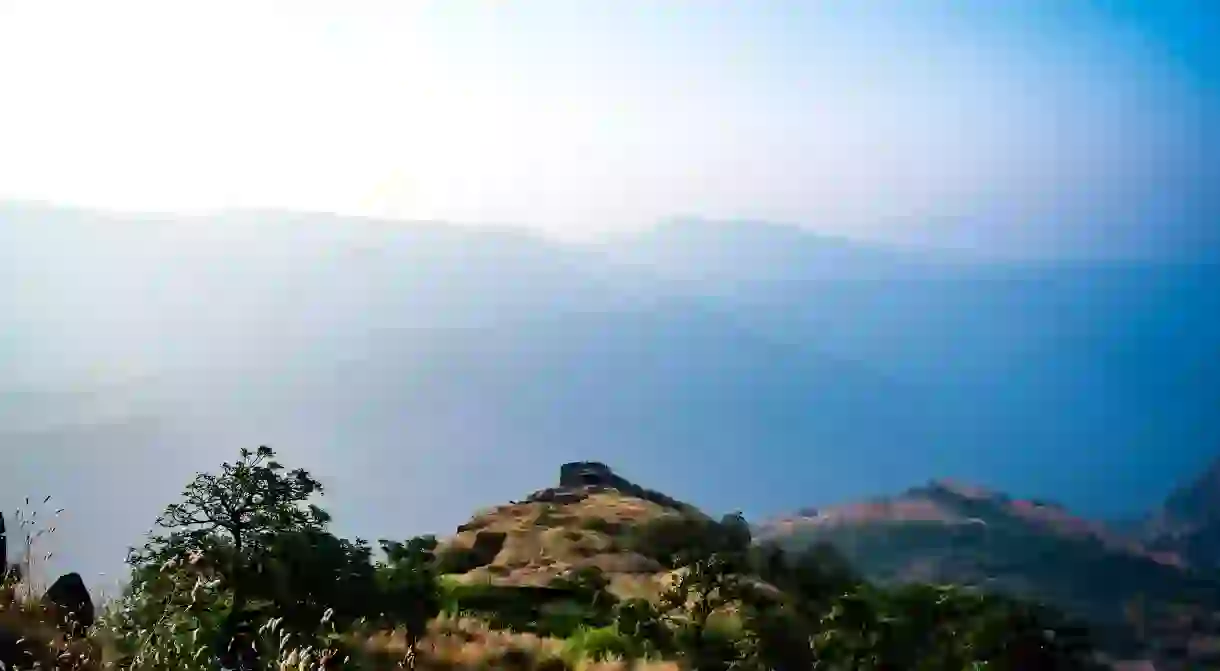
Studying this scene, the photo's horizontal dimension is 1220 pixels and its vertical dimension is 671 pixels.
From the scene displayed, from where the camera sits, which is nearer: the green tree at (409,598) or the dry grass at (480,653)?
the dry grass at (480,653)

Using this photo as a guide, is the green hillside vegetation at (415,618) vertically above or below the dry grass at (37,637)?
below

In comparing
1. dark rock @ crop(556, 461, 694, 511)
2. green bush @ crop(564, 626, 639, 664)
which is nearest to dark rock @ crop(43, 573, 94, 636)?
green bush @ crop(564, 626, 639, 664)

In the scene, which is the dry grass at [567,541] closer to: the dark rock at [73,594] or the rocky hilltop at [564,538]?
the rocky hilltop at [564,538]

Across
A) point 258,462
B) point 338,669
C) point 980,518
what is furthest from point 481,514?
point 980,518

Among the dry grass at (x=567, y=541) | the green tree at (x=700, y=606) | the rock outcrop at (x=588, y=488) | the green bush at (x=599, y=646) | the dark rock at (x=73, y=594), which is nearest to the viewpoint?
the dark rock at (x=73, y=594)

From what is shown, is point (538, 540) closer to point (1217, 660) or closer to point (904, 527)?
point (1217, 660)

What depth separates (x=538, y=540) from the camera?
35125 millimetres

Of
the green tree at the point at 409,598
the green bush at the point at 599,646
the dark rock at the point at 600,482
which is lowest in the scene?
the dark rock at the point at 600,482

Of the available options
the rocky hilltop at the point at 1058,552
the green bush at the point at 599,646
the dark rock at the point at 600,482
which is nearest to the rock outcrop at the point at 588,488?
the dark rock at the point at 600,482

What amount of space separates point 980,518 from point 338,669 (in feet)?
507

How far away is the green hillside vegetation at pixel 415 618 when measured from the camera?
7344 millimetres

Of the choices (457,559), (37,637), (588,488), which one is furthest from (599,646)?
(588,488)

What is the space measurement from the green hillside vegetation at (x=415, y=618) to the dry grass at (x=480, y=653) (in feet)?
0.13

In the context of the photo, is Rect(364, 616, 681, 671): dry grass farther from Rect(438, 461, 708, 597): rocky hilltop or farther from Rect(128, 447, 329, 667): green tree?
Rect(438, 461, 708, 597): rocky hilltop
